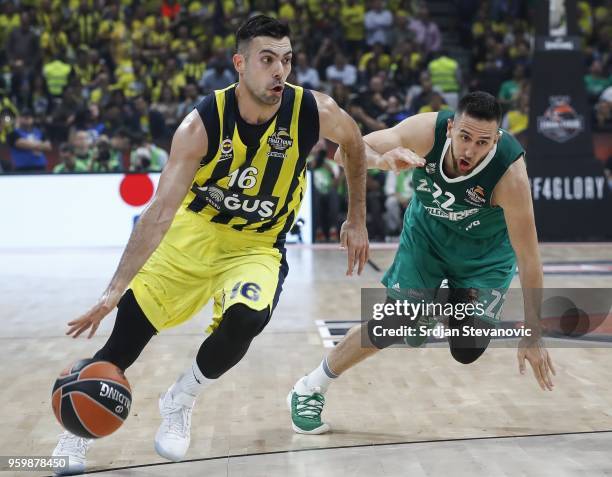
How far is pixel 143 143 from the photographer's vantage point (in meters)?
14.3

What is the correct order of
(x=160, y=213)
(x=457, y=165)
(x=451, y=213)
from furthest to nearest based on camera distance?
1. (x=451, y=213)
2. (x=457, y=165)
3. (x=160, y=213)

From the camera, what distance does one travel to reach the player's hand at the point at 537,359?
4.21 metres

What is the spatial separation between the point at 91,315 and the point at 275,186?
1.19 metres

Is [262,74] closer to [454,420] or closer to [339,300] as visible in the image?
[454,420]

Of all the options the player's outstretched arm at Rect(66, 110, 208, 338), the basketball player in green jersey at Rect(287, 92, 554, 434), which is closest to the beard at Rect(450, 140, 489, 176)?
the basketball player in green jersey at Rect(287, 92, 554, 434)

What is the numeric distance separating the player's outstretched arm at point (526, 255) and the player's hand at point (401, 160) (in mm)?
534

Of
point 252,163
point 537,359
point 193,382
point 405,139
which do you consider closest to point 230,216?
point 252,163

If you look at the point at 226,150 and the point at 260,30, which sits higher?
the point at 260,30

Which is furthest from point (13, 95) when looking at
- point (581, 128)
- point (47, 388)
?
point (47, 388)

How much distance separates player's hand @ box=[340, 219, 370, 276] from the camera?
4.41m

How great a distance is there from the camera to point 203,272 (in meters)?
4.40

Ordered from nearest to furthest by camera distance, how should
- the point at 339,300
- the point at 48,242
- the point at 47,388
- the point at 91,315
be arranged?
the point at 91,315
the point at 47,388
the point at 339,300
the point at 48,242

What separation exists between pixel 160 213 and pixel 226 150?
0.50 meters

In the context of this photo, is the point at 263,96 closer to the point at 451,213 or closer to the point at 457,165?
the point at 457,165
